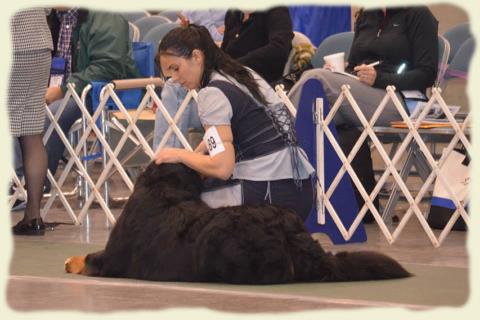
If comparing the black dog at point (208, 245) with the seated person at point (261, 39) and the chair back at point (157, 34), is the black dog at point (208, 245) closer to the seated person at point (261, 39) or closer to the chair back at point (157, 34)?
the seated person at point (261, 39)

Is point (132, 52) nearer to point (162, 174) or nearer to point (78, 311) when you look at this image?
point (162, 174)

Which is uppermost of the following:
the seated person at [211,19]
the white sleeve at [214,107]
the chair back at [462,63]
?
the white sleeve at [214,107]

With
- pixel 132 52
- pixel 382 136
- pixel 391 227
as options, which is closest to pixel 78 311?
pixel 391 227

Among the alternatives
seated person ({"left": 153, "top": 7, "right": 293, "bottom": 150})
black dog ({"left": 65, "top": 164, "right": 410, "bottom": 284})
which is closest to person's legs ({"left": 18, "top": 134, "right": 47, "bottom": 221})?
seated person ({"left": 153, "top": 7, "right": 293, "bottom": 150})

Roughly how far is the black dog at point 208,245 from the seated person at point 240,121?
0.19m

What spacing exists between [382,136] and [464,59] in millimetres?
514

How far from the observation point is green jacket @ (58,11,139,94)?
531 centimetres

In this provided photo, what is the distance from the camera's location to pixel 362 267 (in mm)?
3359

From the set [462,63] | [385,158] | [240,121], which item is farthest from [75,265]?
[462,63]

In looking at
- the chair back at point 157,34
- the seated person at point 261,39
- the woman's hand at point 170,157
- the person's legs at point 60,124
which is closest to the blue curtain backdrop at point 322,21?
the chair back at point 157,34

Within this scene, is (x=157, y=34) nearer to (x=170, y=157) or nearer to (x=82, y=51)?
(x=82, y=51)

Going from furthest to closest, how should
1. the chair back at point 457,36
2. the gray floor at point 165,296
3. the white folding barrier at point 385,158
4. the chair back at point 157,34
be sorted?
1. the chair back at point 157,34
2. the chair back at point 457,36
3. the white folding barrier at point 385,158
4. the gray floor at point 165,296

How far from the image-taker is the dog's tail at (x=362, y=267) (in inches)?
132

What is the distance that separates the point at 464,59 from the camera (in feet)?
16.6
